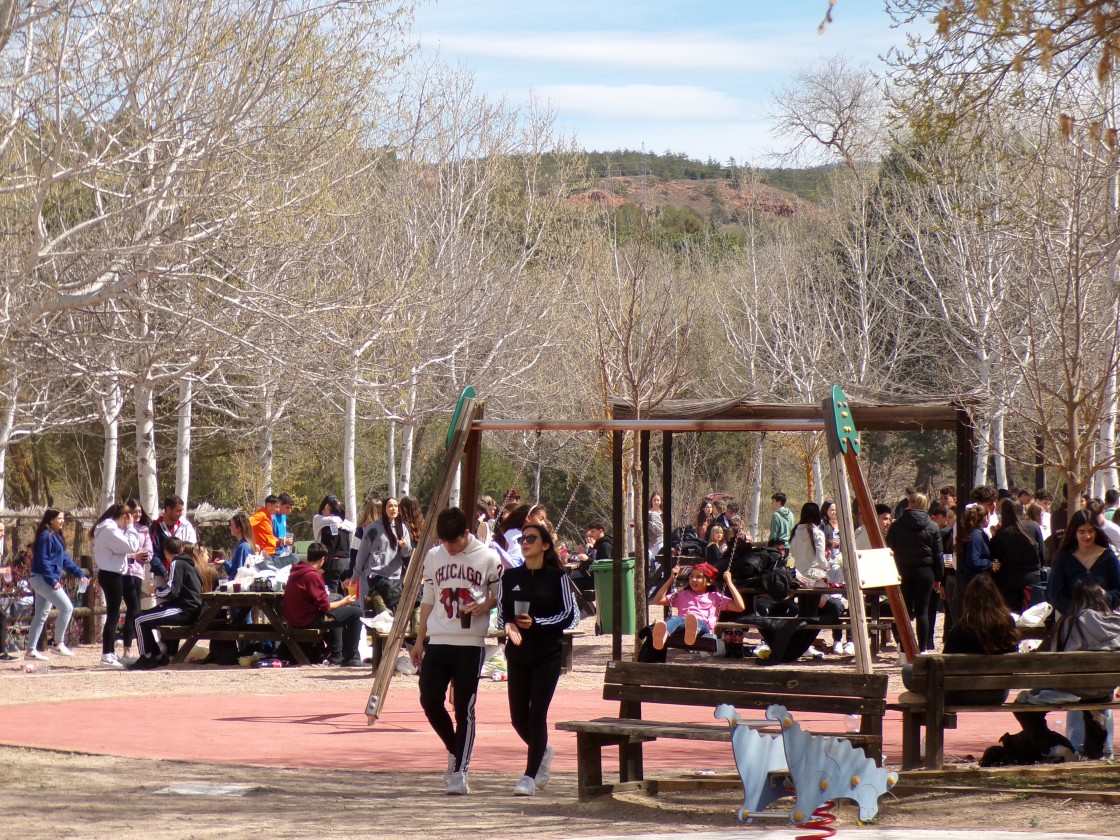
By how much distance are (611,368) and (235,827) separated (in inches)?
794

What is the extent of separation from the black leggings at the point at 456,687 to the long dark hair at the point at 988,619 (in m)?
3.10

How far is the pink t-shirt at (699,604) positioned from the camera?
15.1 meters

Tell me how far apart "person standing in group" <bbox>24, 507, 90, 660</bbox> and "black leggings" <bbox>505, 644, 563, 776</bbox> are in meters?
8.61

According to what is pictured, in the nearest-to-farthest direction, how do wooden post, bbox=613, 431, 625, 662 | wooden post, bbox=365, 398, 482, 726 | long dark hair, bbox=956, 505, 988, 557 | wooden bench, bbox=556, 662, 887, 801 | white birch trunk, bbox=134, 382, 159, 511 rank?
wooden bench, bbox=556, 662, 887, 801 < wooden post, bbox=365, 398, 482, 726 < wooden post, bbox=613, 431, 625, 662 < long dark hair, bbox=956, 505, 988, 557 < white birch trunk, bbox=134, 382, 159, 511

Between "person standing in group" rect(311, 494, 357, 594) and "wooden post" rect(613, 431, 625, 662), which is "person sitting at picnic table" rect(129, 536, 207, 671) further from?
"wooden post" rect(613, 431, 625, 662)

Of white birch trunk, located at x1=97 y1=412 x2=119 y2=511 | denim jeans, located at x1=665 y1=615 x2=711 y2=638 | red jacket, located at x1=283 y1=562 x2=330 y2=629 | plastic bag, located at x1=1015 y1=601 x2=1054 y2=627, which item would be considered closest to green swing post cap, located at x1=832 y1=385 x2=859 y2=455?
plastic bag, located at x1=1015 y1=601 x2=1054 y2=627

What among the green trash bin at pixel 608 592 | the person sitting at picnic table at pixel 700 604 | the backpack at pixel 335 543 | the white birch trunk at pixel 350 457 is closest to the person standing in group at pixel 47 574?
the backpack at pixel 335 543

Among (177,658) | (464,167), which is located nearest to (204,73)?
(177,658)

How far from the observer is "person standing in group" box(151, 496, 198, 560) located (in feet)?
55.2

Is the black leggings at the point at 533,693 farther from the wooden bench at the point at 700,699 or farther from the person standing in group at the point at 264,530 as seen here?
the person standing in group at the point at 264,530

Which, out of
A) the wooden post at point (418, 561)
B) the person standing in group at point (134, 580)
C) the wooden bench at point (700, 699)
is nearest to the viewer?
the wooden bench at point (700, 699)

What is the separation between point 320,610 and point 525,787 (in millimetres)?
7646

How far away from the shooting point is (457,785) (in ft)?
27.1

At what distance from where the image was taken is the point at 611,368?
88.5 ft
